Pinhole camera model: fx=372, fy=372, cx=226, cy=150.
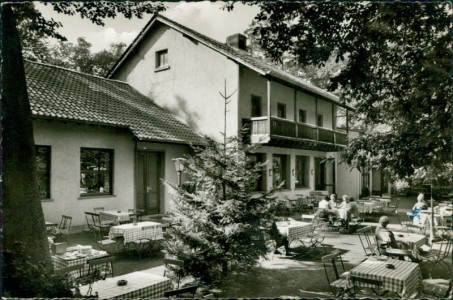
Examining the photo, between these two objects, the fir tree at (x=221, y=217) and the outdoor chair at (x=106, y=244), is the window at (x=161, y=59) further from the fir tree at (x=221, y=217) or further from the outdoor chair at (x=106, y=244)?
the fir tree at (x=221, y=217)

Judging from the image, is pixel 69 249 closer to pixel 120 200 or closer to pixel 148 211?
pixel 120 200

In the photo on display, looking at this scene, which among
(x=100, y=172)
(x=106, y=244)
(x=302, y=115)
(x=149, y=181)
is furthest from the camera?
(x=302, y=115)

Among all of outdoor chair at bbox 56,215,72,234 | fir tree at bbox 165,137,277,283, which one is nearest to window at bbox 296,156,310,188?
outdoor chair at bbox 56,215,72,234

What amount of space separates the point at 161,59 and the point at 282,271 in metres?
14.2

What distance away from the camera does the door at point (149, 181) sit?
15.4 m

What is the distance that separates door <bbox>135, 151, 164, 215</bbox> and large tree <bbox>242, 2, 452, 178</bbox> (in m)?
9.75

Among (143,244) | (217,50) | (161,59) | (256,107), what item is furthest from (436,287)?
(161,59)

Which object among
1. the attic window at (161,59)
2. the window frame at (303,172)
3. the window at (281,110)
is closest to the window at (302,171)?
the window frame at (303,172)

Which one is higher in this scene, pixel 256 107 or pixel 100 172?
pixel 256 107

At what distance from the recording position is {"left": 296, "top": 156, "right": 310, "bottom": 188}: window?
2267 centimetres

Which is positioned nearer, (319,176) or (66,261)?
(66,261)

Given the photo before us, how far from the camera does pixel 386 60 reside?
6.37 meters

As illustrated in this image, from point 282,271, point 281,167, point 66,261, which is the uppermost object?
point 281,167

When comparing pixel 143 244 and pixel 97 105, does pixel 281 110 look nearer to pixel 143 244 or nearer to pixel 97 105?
pixel 97 105
